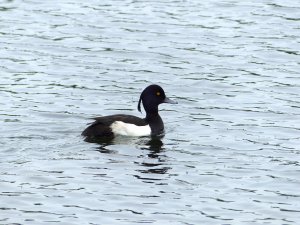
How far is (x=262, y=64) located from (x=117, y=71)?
3.28 m

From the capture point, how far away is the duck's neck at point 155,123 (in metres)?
20.2

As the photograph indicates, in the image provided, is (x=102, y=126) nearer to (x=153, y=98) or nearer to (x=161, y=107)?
(x=153, y=98)

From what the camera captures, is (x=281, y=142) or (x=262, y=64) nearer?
(x=281, y=142)

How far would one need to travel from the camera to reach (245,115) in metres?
21.0

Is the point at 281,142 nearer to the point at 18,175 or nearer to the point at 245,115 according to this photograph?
the point at 245,115

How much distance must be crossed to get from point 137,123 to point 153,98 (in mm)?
940

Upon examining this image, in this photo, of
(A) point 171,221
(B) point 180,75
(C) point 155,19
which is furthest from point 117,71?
(A) point 171,221

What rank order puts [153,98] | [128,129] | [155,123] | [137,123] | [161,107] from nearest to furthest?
[128,129]
[137,123]
[155,123]
[153,98]
[161,107]

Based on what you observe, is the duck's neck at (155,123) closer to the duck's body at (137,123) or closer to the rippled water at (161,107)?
the duck's body at (137,123)

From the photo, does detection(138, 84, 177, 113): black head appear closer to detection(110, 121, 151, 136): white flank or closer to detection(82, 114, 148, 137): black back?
detection(110, 121, 151, 136): white flank

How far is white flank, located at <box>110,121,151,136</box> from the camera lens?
19.6m

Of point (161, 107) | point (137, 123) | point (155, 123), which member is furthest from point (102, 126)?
point (161, 107)

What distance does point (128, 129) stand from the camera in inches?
779

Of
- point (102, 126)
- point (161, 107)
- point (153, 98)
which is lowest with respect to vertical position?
point (161, 107)
